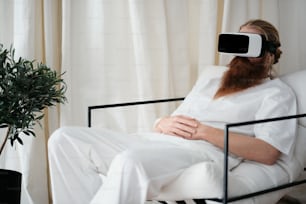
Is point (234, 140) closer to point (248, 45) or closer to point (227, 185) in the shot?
point (227, 185)

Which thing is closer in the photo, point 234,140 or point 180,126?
point 234,140

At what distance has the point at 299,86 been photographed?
2383 millimetres

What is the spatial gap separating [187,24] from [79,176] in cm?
107

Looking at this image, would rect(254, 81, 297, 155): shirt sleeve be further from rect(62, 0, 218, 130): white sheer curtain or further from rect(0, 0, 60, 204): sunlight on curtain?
rect(0, 0, 60, 204): sunlight on curtain

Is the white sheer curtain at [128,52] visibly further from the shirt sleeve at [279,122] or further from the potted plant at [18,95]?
the shirt sleeve at [279,122]

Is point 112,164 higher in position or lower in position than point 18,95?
lower

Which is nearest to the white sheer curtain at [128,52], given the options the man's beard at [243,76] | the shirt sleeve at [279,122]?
the man's beard at [243,76]

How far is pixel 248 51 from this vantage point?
2311mm

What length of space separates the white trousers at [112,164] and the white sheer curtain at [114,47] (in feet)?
1.66

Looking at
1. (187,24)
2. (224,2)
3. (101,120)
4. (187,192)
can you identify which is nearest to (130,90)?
(101,120)

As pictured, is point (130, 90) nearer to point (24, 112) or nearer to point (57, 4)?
point (57, 4)

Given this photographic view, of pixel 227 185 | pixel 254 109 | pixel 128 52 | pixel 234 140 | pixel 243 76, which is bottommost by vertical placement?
pixel 227 185

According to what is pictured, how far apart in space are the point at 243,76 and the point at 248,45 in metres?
0.15

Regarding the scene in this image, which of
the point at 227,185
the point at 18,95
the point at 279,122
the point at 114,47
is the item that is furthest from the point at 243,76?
the point at 18,95
